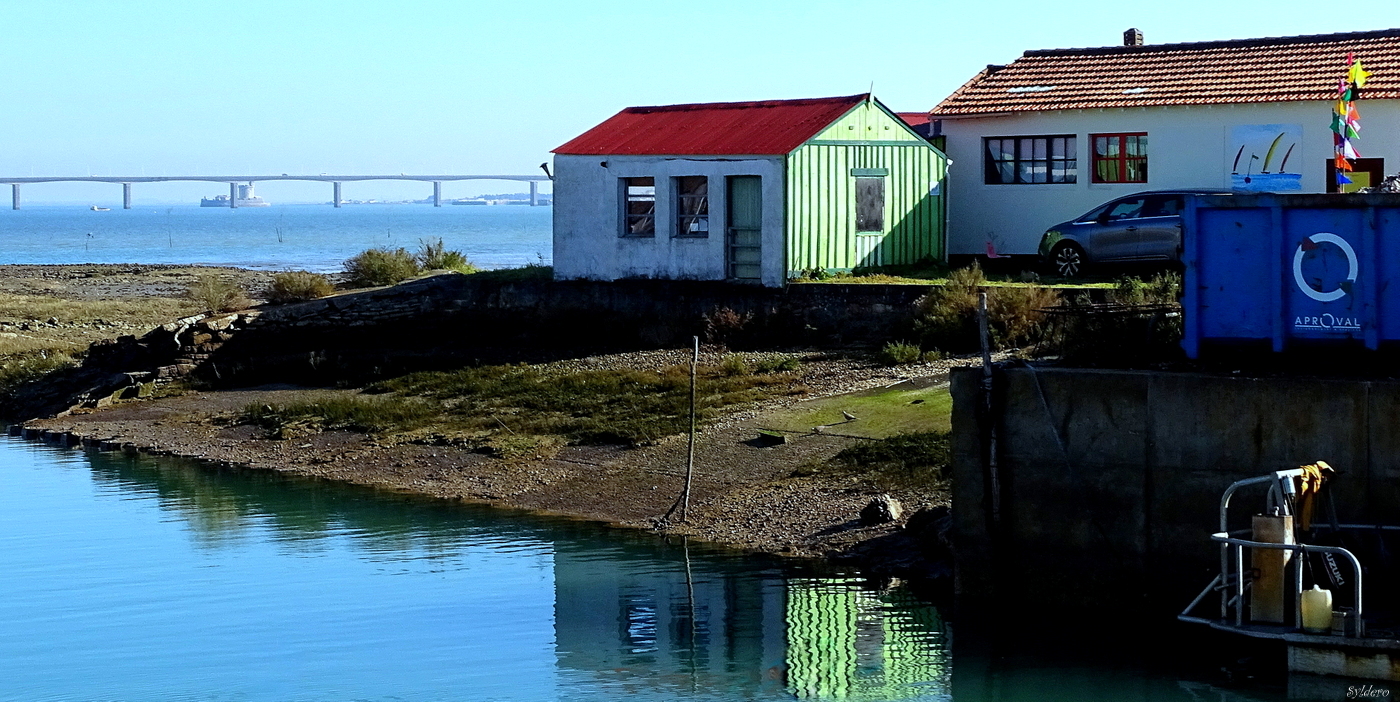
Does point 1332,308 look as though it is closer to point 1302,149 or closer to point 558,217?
point 1302,149

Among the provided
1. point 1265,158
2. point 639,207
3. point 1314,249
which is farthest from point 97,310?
point 1314,249

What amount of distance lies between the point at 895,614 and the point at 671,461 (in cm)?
596

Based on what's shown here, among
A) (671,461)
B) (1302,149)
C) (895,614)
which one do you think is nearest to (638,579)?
(895,614)

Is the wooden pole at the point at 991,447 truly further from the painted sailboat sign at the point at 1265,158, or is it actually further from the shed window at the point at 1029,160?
the shed window at the point at 1029,160

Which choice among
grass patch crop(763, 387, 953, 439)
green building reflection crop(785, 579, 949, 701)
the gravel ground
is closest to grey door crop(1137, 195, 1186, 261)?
the gravel ground

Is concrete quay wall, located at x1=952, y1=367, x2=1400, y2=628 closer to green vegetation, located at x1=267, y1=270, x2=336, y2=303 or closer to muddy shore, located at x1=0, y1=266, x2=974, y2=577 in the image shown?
muddy shore, located at x1=0, y1=266, x2=974, y2=577

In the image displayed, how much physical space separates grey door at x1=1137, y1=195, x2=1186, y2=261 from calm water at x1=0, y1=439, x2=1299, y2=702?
11.7m

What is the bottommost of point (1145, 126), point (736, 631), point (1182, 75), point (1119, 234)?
point (736, 631)

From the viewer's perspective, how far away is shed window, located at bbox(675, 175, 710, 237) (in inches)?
1136

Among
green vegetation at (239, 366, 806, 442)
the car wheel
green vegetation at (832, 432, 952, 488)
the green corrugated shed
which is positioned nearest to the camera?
green vegetation at (832, 432, 952, 488)

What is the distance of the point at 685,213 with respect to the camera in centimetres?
2911

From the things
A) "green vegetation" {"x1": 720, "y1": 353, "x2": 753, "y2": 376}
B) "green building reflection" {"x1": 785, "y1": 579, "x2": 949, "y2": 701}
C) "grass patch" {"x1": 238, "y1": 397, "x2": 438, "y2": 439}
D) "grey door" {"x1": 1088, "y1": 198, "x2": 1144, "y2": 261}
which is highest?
"grey door" {"x1": 1088, "y1": 198, "x2": 1144, "y2": 261}

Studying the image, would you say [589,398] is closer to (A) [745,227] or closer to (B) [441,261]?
(A) [745,227]

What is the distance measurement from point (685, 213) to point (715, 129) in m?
1.83
